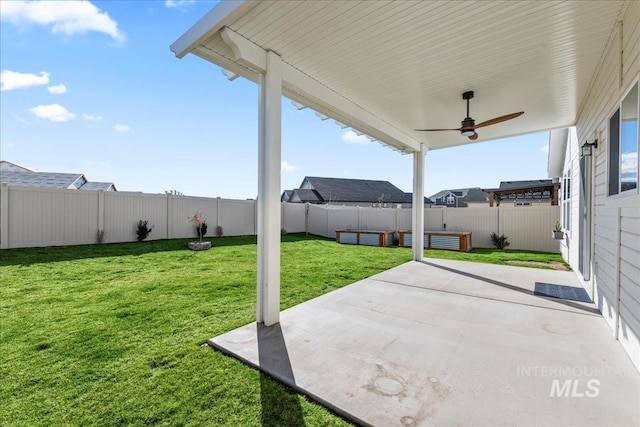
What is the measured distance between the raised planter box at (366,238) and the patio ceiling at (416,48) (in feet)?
19.9

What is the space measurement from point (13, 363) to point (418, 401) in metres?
2.94

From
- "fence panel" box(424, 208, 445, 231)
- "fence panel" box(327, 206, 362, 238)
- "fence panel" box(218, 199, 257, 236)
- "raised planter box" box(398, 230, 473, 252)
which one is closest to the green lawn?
"raised planter box" box(398, 230, 473, 252)

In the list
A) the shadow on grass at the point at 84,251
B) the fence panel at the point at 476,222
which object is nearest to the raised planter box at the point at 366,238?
the fence panel at the point at 476,222

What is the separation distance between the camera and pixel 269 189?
2.89m

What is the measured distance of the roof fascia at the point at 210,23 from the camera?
2.27 meters

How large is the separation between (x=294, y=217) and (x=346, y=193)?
13.9m

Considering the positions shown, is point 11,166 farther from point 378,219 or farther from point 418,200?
point 418,200

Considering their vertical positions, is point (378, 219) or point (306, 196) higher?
point (306, 196)

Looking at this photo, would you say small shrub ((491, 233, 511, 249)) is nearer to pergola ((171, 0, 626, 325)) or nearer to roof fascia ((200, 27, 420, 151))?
roof fascia ((200, 27, 420, 151))

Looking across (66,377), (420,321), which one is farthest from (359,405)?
(66,377)

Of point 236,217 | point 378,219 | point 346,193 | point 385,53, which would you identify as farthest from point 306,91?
point 346,193

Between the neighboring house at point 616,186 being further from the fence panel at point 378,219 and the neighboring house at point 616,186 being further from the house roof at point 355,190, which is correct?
the house roof at point 355,190

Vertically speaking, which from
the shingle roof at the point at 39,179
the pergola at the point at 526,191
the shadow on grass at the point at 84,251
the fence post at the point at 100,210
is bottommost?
the shadow on grass at the point at 84,251

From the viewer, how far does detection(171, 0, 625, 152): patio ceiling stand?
2.36m
